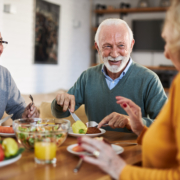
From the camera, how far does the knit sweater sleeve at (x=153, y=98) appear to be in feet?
5.39

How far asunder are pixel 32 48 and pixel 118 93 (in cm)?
277

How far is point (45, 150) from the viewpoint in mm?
853

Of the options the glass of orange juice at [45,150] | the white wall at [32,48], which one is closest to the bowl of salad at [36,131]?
the glass of orange juice at [45,150]

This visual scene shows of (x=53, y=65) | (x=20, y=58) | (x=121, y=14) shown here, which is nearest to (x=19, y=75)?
(x=20, y=58)

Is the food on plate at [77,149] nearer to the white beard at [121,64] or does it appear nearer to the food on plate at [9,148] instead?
the food on plate at [9,148]

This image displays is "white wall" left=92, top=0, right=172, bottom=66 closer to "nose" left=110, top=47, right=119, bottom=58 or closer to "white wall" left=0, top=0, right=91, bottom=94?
"white wall" left=0, top=0, right=91, bottom=94

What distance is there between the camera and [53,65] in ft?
15.7

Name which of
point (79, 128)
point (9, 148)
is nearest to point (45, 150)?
point (9, 148)

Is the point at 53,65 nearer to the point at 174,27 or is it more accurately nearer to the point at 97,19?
the point at 97,19

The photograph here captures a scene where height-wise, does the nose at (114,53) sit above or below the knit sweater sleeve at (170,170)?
above

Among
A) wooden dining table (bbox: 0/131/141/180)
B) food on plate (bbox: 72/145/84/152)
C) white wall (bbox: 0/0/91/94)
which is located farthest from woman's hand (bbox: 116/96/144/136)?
white wall (bbox: 0/0/91/94)

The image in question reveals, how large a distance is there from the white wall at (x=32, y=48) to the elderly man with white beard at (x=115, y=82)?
2.17 metres

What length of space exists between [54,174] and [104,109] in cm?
113

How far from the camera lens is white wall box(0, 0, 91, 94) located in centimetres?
385
